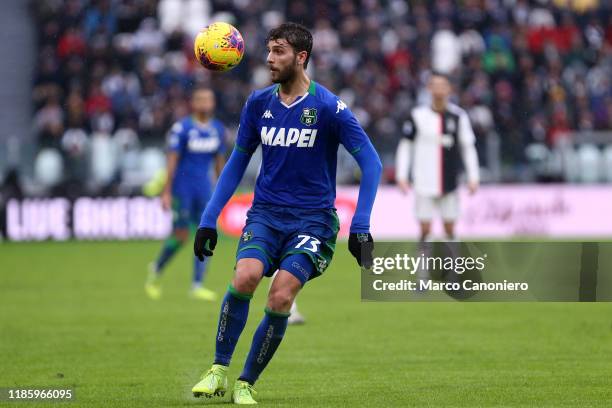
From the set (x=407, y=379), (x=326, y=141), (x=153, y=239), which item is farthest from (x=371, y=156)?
(x=153, y=239)

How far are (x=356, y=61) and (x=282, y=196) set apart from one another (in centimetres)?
2198

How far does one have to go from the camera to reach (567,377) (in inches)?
346

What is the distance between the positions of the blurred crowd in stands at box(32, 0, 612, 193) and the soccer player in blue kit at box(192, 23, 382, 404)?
18.8 meters

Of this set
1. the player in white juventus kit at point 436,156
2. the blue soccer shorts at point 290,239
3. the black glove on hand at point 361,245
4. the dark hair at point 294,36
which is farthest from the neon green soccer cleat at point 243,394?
the player in white juventus kit at point 436,156

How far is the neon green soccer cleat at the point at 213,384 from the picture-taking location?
7.54m

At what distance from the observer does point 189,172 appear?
51.0 feet

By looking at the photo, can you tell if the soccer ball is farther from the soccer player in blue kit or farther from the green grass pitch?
the green grass pitch

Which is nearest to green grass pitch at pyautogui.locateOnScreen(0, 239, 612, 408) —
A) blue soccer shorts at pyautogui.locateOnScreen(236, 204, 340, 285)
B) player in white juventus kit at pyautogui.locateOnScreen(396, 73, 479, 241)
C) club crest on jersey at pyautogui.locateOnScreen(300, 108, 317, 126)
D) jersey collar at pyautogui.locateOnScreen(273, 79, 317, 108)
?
blue soccer shorts at pyautogui.locateOnScreen(236, 204, 340, 285)

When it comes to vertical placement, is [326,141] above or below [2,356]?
above

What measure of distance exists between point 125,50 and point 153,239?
6.16 metres

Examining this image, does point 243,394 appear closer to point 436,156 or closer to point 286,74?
point 286,74

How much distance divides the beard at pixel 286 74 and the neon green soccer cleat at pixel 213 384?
5.81 ft

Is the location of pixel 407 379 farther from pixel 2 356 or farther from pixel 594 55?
pixel 594 55

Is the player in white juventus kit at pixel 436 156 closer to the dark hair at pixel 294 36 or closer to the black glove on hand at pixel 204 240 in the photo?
the dark hair at pixel 294 36
